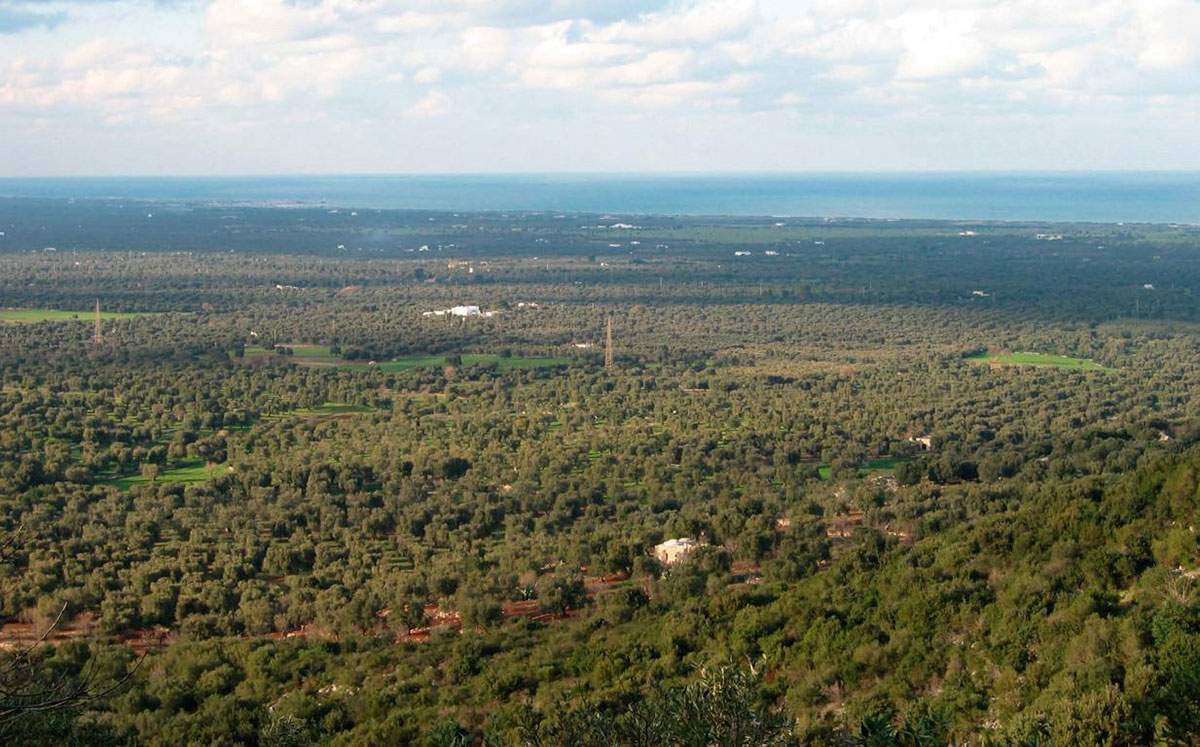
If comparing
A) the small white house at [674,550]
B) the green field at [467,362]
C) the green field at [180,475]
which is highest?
the small white house at [674,550]

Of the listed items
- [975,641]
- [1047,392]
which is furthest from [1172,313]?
[975,641]

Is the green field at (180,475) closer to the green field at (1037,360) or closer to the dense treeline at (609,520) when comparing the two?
the dense treeline at (609,520)

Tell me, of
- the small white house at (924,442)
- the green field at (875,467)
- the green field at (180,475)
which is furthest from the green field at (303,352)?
the green field at (875,467)

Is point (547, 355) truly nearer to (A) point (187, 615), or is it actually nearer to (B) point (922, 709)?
(A) point (187, 615)

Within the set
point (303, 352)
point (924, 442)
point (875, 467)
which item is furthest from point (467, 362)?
point (875, 467)

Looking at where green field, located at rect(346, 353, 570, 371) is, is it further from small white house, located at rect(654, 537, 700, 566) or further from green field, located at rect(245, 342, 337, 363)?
small white house, located at rect(654, 537, 700, 566)

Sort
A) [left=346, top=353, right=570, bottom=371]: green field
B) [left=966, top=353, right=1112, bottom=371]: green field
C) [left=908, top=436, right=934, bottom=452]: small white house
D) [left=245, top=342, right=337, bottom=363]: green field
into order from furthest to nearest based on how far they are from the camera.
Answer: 1. [left=245, top=342, right=337, bottom=363]: green field
2. [left=966, top=353, right=1112, bottom=371]: green field
3. [left=346, top=353, right=570, bottom=371]: green field
4. [left=908, top=436, right=934, bottom=452]: small white house

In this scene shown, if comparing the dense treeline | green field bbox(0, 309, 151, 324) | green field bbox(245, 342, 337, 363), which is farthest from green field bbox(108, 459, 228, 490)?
green field bbox(0, 309, 151, 324)

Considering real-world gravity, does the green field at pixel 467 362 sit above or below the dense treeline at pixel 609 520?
below
